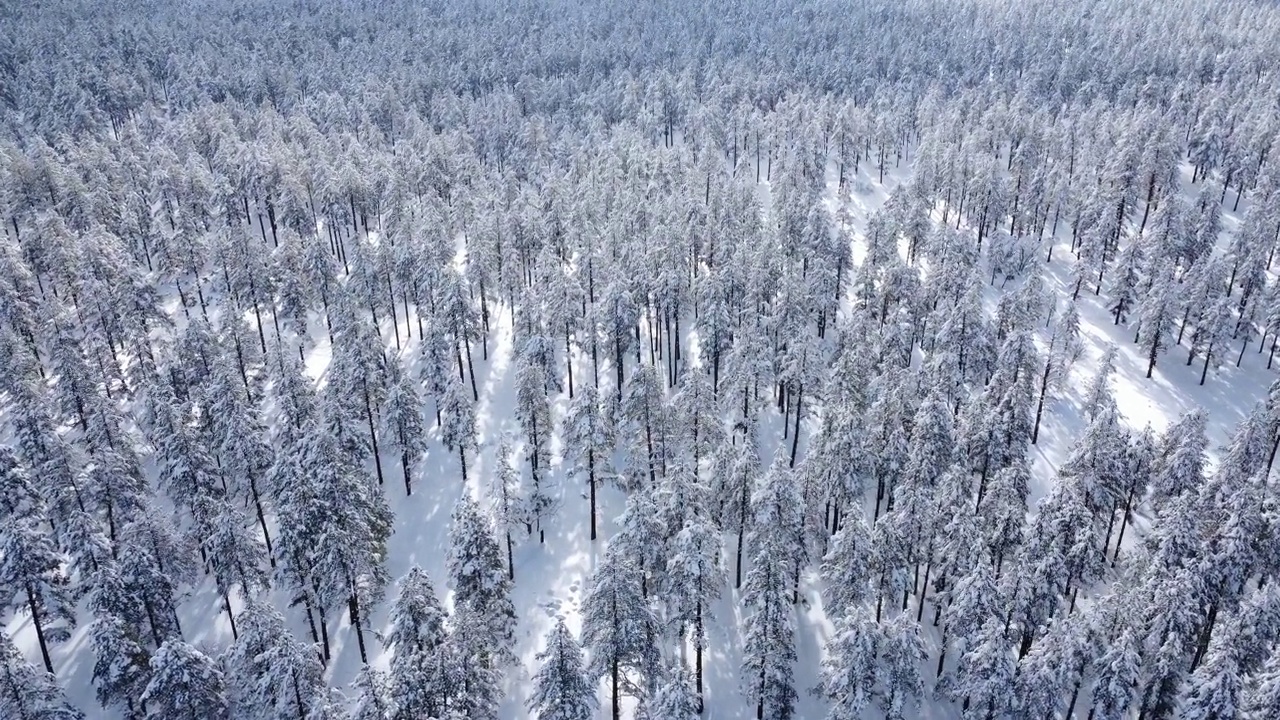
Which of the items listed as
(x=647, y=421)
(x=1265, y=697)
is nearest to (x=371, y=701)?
(x=647, y=421)

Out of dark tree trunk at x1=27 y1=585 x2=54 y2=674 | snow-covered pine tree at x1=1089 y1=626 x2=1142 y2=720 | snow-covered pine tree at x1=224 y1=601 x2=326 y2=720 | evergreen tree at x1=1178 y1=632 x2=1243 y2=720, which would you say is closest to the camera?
evergreen tree at x1=1178 y1=632 x2=1243 y2=720

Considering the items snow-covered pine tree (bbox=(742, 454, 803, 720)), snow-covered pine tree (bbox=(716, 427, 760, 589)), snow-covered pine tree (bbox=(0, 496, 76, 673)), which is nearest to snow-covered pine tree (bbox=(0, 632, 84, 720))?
snow-covered pine tree (bbox=(0, 496, 76, 673))

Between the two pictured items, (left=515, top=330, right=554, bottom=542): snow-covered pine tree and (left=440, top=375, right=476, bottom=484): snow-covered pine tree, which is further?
(left=440, top=375, right=476, bottom=484): snow-covered pine tree

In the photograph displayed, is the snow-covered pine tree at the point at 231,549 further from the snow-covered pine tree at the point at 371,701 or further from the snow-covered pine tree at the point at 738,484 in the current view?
the snow-covered pine tree at the point at 738,484

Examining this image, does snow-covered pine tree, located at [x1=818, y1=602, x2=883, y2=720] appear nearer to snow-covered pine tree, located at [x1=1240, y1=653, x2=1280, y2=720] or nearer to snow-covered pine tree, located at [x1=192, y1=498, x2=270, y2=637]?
snow-covered pine tree, located at [x1=1240, y1=653, x2=1280, y2=720]

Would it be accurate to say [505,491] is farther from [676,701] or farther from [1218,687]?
[1218,687]
